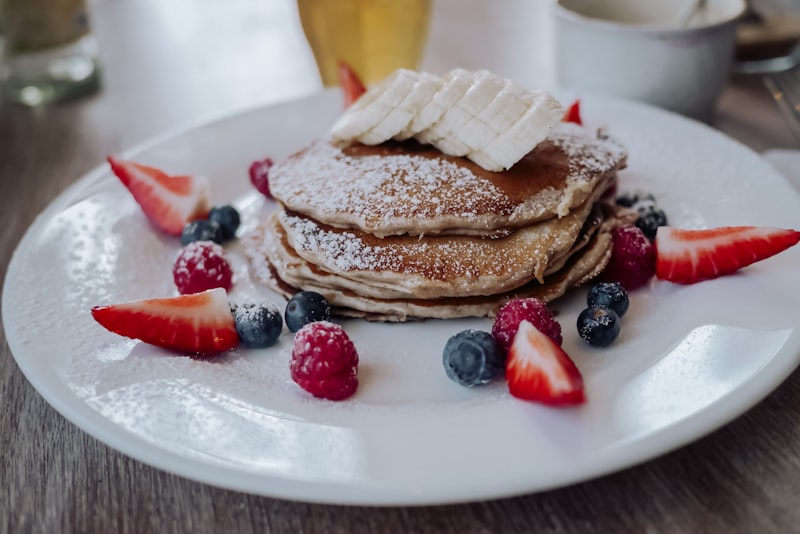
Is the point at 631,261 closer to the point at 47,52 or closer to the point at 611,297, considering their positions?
the point at 611,297

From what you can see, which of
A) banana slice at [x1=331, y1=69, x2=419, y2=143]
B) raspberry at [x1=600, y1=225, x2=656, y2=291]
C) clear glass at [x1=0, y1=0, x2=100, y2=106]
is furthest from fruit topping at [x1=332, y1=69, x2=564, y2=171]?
clear glass at [x1=0, y1=0, x2=100, y2=106]

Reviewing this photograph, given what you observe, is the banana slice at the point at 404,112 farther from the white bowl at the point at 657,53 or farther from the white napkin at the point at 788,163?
the white napkin at the point at 788,163

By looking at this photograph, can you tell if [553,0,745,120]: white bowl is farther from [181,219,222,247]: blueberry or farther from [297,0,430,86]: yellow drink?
[181,219,222,247]: blueberry

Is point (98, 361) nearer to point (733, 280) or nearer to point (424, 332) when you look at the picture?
point (424, 332)

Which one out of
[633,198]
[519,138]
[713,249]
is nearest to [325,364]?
[519,138]

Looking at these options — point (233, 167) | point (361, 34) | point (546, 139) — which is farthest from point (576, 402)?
point (361, 34)

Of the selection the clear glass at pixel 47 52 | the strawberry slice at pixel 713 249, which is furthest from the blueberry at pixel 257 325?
the clear glass at pixel 47 52
